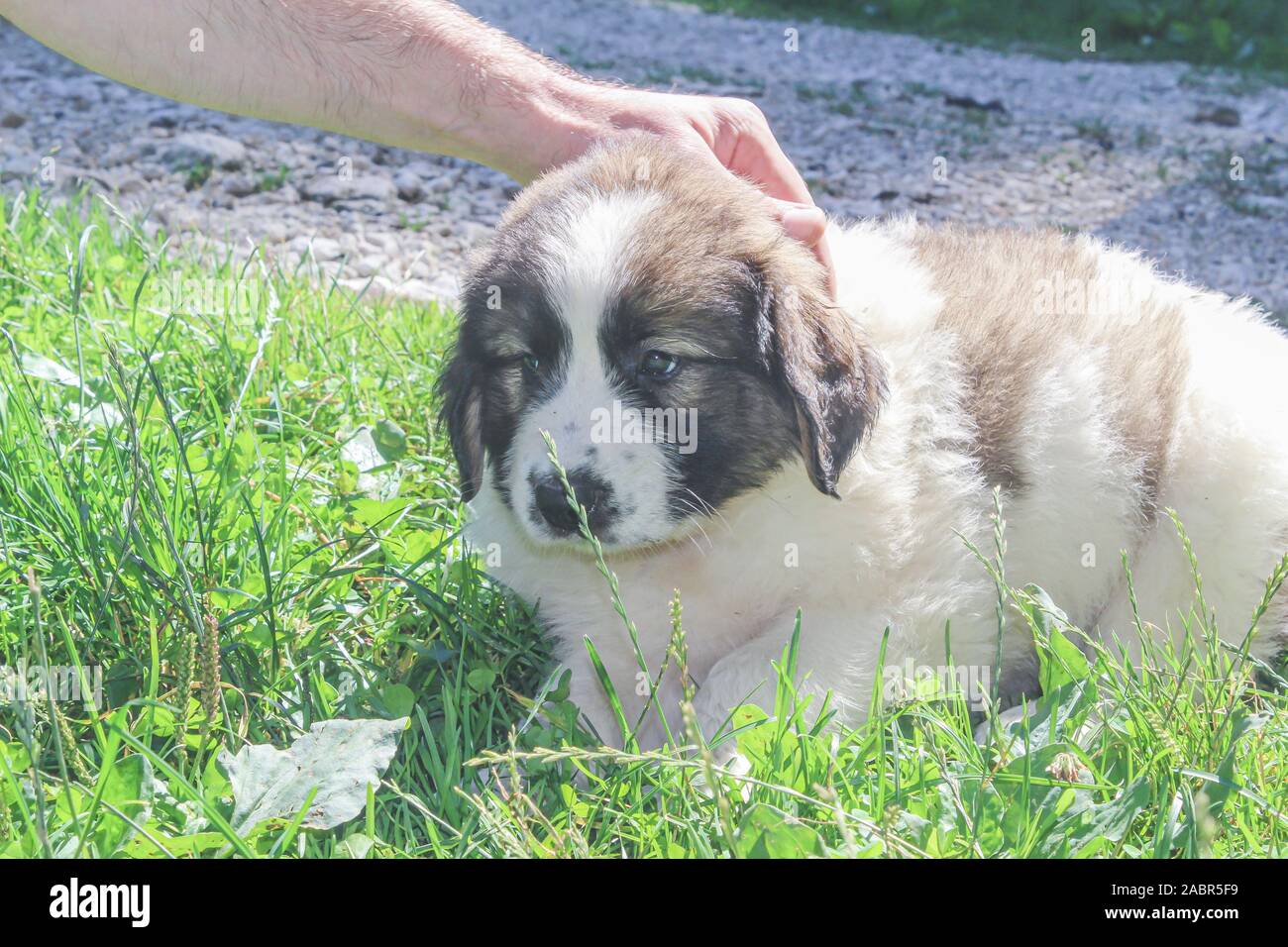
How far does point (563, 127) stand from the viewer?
3.33 metres

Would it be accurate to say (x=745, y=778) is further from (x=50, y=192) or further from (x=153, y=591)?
(x=50, y=192)

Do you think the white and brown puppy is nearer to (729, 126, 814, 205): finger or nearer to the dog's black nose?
the dog's black nose

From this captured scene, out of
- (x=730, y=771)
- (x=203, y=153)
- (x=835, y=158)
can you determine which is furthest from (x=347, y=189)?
(x=730, y=771)

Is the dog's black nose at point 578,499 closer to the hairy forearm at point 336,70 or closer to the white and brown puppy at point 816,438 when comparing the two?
the white and brown puppy at point 816,438

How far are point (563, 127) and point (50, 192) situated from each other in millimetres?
2857

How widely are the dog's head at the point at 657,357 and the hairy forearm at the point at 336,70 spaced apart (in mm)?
651

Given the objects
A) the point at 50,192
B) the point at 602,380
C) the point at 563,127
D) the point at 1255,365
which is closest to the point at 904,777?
the point at 602,380

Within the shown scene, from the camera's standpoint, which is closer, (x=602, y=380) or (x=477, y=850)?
(x=477, y=850)

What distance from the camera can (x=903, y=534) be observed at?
2752mm

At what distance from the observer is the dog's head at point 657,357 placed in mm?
2578

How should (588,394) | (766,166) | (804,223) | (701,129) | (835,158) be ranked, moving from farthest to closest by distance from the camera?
(835,158) → (766,166) → (701,129) → (804,223) → (588,394)

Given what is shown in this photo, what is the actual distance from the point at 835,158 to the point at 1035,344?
16.7 feet

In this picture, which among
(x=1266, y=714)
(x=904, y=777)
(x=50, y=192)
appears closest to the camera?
(x=904, y=777)

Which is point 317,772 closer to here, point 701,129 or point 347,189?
point 701,129
